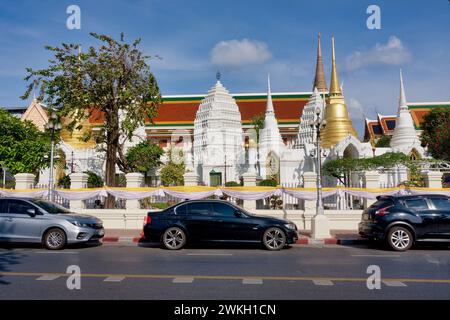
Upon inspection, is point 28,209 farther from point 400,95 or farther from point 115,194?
point 400,95

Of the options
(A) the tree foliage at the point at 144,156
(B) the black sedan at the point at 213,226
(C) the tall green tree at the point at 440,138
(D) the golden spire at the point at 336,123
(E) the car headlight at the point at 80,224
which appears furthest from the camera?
(D) the golden spire at the point at 336,123

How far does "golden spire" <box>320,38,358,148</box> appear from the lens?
42.3 m

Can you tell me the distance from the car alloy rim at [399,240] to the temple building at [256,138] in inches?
859

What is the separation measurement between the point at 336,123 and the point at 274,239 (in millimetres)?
33716

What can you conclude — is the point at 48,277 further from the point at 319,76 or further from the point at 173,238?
the point at 319,76

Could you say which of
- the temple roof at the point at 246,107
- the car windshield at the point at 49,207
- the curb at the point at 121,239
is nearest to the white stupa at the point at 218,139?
the temple roof at the point at 246,107

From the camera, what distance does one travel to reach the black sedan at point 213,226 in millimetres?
11344

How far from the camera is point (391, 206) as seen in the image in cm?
1133

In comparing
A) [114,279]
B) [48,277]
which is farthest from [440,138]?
[48,277]

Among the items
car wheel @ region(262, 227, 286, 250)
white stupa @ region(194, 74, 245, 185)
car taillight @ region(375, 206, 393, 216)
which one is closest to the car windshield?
car wheel @ region(262, 227, 286, 250)

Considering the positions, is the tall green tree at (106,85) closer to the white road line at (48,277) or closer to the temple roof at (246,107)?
the white road line at (48,277)

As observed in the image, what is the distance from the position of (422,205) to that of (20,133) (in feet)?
96.4
